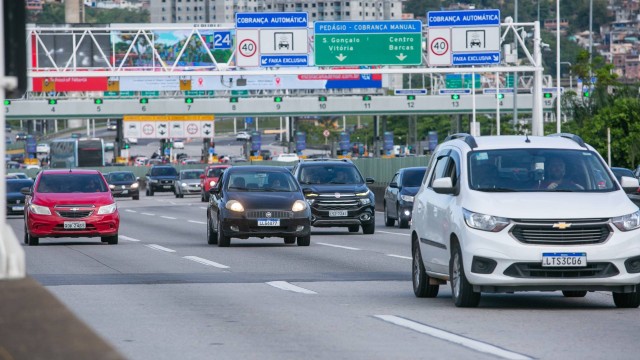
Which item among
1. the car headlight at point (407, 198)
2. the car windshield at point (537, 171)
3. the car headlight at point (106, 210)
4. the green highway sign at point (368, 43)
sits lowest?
the car headlight at point (407, 198)

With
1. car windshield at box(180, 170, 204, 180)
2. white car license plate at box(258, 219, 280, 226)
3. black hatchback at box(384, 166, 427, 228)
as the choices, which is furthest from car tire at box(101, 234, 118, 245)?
car windshield at box(180, 170, 204, 180)

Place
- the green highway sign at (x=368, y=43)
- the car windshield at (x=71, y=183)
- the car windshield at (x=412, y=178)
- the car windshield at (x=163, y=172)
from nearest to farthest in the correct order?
the car windshield at (x=71, y=183) → the car windshield at (x=412, y=178) → the green highway sign at (x=368, y=43) → the car windshield at (x=163, y=172)

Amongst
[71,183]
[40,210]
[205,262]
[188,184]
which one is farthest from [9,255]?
[188,184]

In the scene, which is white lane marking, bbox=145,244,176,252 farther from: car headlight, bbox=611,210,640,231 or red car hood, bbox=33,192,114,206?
car headlight, bbox=611,210,640,231

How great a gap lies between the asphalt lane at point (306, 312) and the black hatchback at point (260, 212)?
238cm

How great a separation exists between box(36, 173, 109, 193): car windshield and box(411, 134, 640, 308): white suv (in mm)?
16320

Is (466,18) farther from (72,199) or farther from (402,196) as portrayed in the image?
(72,199)

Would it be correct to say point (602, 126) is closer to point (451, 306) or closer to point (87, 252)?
point (87, 252)

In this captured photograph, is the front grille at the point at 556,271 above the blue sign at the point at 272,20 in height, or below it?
below

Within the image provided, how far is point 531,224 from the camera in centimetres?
1454

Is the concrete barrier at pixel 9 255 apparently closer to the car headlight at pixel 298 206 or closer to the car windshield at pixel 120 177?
the car headlight at pixel 298 206

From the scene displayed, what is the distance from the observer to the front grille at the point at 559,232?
→ 47.6ft

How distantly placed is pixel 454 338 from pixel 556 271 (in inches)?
95.9

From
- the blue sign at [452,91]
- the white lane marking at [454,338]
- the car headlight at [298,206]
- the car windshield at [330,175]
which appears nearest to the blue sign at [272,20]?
the car windshield at [330,175]
